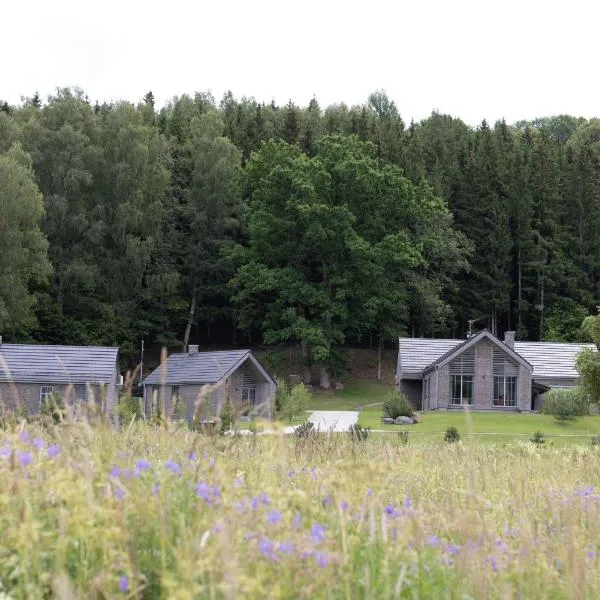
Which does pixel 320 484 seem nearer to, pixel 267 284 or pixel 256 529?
pixel 256 529

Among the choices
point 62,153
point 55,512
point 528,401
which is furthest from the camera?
point 62,153

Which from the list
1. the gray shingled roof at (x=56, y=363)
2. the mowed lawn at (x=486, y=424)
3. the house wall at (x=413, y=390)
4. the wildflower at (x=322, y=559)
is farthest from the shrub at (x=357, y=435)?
the house wall at (x=413, y=390)

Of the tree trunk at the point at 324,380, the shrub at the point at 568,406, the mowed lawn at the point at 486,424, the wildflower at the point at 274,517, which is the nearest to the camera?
the wildflower at the point at 274,517

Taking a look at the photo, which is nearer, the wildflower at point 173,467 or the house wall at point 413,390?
the wildflower at point 173,467

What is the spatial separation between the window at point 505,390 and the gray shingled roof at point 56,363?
21.3 m

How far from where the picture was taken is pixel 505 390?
173ft

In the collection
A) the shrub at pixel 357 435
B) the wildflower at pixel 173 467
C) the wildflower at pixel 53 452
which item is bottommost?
the shrub at pixel 357 435

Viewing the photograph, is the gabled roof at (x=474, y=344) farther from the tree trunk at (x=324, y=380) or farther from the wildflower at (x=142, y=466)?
the wildflower at (x=142, y=466)

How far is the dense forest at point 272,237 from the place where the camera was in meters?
57.0

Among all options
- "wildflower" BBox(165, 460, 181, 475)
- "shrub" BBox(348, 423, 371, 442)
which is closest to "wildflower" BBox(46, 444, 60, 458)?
"wildflower" BBox(165, 460, 181, 475)

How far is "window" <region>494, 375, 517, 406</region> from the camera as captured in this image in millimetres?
52625

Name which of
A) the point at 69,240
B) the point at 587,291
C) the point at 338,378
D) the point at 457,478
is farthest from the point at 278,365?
the point at 457,478

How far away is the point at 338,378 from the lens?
59.8m

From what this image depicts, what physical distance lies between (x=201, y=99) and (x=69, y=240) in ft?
176
